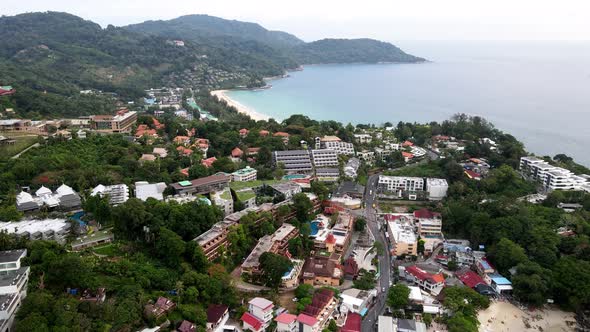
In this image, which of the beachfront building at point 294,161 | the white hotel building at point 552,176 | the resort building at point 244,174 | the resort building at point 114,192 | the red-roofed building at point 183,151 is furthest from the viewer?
the red-roofed building at point 183,151

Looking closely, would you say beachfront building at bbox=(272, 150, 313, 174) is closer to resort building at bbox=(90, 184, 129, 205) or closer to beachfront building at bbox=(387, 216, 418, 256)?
beachfront building at bbox=(387, 216, 418, 256)

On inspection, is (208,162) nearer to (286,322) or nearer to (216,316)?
(216,316)

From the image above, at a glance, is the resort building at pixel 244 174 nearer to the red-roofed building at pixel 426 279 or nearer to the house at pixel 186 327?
the red-roofed building at pixel 426 279

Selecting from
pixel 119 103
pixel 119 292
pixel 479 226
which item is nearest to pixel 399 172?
pixel 479 226

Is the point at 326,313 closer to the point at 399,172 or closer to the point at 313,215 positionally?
the point at 313,215

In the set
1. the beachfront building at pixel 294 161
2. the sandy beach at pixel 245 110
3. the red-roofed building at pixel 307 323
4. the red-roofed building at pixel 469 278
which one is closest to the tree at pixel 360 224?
the red-roofed building at pixel 469 278

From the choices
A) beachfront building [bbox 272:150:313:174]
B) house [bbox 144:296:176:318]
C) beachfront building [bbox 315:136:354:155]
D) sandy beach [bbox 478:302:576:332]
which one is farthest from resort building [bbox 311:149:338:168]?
house [bbox 144:296:176:318]
